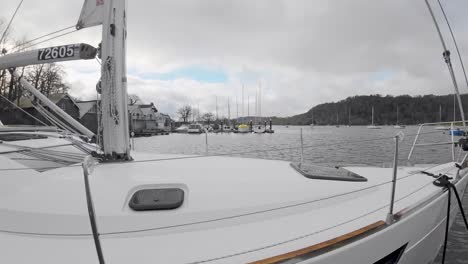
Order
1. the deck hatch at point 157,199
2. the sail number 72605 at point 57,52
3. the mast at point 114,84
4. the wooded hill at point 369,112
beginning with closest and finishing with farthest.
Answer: the deck hatch at point 157,199 → the mast at point 114,84 → the sail number 72605 at point 57,52 → the wooded hill at point 369,112

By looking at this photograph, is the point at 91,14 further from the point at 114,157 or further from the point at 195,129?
the point at 195,129

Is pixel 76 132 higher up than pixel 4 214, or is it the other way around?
pixel 76 132

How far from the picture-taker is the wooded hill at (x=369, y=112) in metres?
32.5

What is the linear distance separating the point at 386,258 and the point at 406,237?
30 cm

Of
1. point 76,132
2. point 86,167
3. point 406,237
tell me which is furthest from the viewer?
point 76,132

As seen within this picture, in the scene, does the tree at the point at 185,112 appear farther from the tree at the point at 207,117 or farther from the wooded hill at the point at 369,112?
the wooded hill at the point at 369,112

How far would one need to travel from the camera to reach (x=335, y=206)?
262 cm

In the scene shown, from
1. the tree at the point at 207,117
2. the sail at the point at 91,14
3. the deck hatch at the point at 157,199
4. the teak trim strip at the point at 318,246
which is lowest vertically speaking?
the teak trim strip at the point at 318,246

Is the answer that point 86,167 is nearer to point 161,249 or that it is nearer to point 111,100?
point 161,249

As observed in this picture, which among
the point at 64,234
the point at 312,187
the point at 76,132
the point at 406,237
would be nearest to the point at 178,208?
the point at 64,234

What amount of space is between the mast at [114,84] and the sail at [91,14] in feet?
0.38

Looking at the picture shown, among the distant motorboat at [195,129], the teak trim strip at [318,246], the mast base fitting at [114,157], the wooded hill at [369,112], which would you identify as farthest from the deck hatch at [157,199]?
the distant motorboat at [195,129]

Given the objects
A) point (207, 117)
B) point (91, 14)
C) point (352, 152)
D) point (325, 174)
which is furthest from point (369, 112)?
point (91, 14)

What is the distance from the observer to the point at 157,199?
7.74 ft
